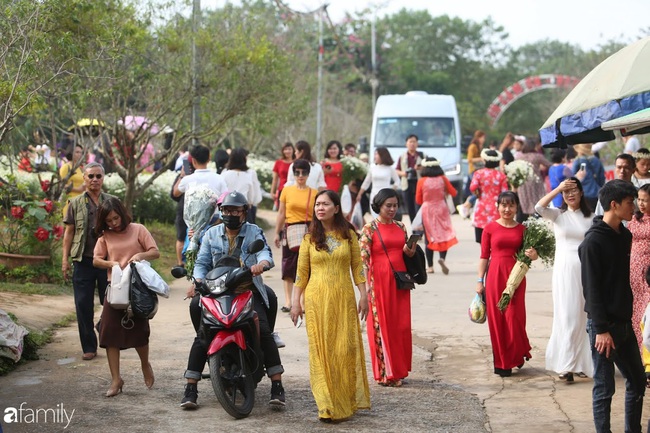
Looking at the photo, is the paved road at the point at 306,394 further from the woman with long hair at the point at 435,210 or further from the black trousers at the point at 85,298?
the woman with long hair at the point at 435,210

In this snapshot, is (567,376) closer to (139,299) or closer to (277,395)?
(277,395)

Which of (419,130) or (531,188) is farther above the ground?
(419,130)

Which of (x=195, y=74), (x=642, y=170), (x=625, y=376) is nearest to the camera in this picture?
(x=625, y=376)

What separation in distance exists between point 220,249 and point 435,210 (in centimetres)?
774

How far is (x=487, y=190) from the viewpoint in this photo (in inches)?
557

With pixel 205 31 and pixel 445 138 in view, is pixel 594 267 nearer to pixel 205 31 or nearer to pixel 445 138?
pixel 205 31

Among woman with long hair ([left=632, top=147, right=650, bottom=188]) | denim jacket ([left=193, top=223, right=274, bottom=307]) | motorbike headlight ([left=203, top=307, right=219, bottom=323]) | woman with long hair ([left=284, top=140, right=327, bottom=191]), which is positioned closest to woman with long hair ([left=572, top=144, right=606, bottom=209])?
woman with long hair ([left=284, top=140, right=327, bottom=191])

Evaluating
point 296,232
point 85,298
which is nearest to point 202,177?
point 296,232

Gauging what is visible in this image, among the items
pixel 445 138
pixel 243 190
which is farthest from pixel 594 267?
pixel 445 138

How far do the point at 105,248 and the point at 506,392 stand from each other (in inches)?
129

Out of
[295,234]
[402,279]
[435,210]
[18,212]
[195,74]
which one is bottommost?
[402,279]

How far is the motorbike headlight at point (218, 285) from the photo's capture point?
7.28m

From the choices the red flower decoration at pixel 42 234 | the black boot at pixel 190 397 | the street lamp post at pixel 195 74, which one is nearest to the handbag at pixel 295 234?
the red flower decoration at pixel 42 234

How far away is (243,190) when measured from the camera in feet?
42.7
